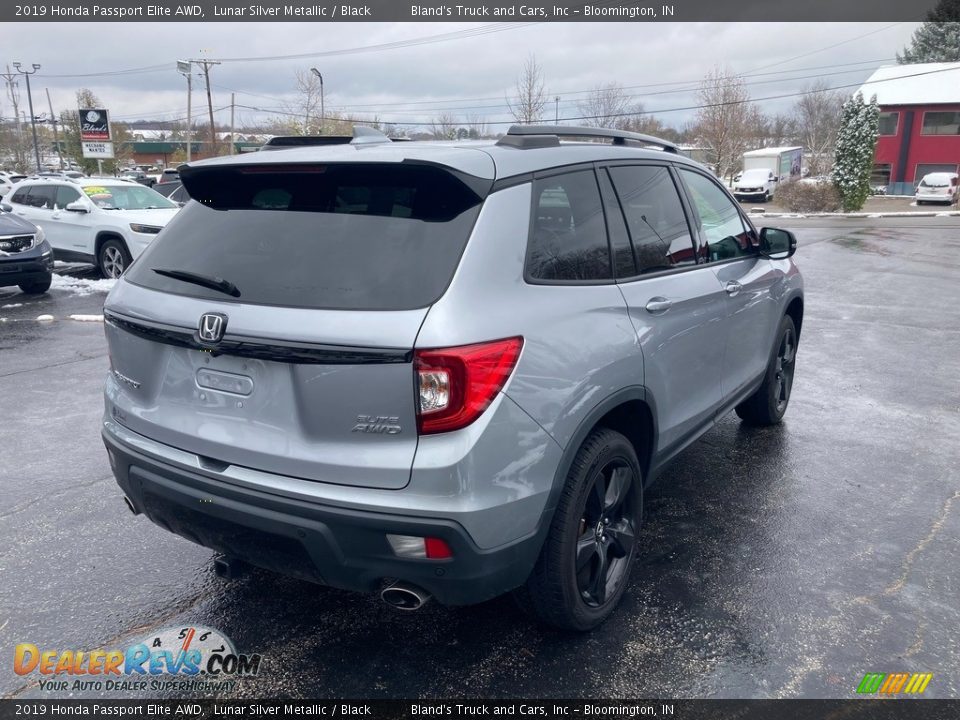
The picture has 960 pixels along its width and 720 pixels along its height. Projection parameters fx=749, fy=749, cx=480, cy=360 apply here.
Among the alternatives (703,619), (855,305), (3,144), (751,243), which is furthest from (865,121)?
(3,144)

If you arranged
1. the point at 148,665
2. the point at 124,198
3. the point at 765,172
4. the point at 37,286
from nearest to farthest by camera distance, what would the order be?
the point at 148,665, the point at 37,286, the point at 124,198, the point at 765,172

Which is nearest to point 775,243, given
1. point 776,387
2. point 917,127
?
point 776,387

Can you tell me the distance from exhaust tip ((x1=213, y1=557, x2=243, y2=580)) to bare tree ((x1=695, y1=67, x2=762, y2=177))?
53566 mm

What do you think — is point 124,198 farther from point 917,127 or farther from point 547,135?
point 917,127

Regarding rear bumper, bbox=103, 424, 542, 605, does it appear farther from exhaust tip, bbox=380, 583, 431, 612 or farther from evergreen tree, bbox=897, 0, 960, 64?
evergreen tree, bbox=897, 0, 960, 64

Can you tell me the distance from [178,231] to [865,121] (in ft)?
117

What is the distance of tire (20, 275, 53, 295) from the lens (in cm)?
1136

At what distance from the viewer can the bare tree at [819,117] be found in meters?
70.4

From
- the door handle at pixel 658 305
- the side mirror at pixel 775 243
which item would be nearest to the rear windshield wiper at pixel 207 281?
the door handle at pixel 658 305

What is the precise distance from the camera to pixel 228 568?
2.92m

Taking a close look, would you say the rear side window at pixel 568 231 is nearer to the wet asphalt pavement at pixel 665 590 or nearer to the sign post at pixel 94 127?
the wet asphalt pavement at pixel 665 590

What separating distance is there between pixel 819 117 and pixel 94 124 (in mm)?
64825

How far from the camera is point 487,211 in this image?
2551 millimetres

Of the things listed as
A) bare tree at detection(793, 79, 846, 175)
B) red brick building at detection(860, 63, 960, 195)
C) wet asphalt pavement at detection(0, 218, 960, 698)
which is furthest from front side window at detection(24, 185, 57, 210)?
bare tree at detection(793, 79, 846, 175)
